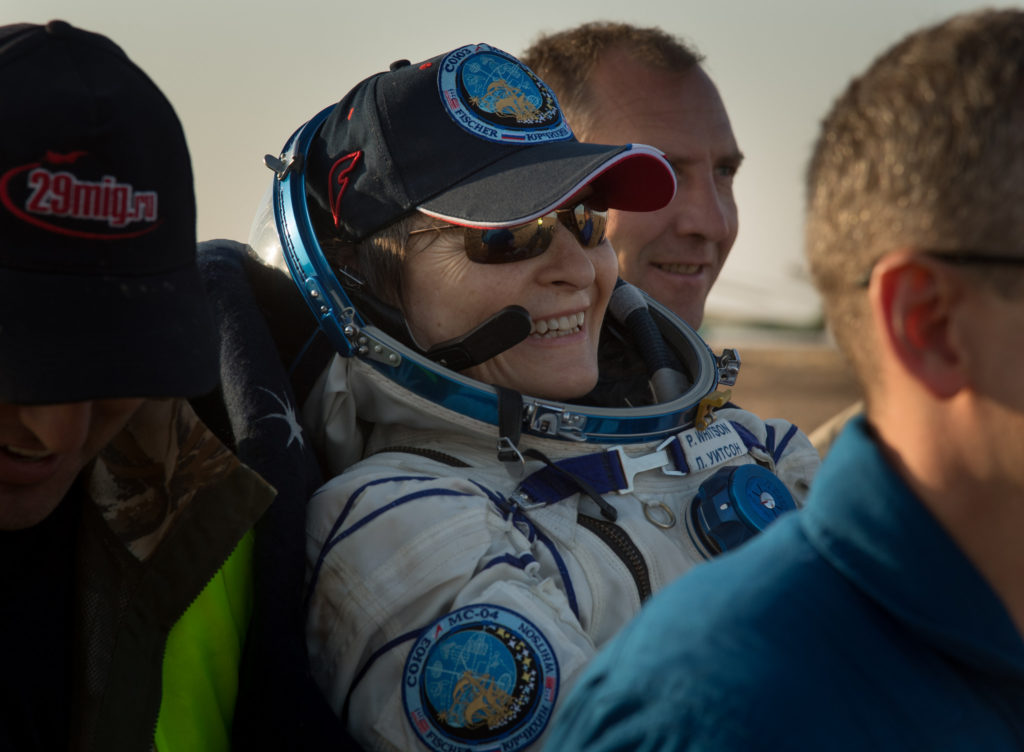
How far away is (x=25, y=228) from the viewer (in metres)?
1.22

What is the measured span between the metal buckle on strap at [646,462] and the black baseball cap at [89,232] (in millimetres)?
842

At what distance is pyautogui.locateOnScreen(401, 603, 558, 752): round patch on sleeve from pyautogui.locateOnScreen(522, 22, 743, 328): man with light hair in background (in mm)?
1551

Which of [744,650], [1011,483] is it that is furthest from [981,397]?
[744,650]

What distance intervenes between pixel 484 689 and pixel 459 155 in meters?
0.88

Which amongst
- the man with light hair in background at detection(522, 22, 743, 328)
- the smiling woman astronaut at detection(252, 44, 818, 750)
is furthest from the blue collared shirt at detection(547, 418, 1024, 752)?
the man with light hair in background at detection(522, 22, 743, 328)

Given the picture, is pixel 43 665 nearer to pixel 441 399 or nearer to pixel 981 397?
pixel 441 399

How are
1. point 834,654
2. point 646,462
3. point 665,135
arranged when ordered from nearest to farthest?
point 834,654, point 646,462, point 665,135

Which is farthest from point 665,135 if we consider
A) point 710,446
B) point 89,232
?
point 89,232

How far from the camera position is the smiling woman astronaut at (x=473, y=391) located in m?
1.71

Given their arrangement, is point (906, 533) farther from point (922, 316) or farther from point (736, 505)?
point (736, 505)

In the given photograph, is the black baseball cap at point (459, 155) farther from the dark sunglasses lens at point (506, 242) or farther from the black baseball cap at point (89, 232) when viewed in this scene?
the black baseball cap at point (89, 232)

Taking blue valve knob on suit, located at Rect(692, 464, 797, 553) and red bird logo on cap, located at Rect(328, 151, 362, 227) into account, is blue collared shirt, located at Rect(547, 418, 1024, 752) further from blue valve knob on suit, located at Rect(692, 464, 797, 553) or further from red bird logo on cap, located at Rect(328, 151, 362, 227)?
red bird logo on cap, located at Rect(328, 151, 362, 227)

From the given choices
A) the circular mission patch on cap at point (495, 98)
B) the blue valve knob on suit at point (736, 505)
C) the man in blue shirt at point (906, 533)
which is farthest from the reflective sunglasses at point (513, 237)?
the man in blue shirt at point (906, 533)

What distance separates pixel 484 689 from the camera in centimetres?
155
